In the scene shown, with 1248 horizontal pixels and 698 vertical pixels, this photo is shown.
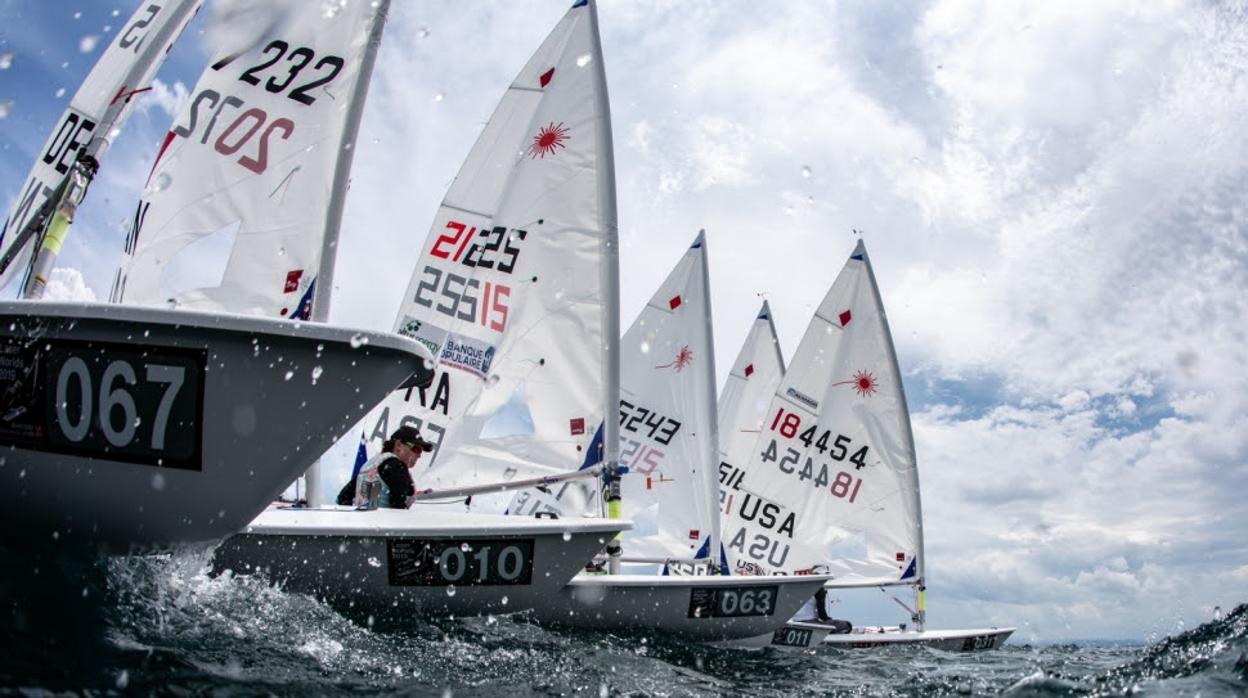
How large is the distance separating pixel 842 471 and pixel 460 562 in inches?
495

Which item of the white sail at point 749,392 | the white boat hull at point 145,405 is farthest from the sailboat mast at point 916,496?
the white boat hull at point 145,405

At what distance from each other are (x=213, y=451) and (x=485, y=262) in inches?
283

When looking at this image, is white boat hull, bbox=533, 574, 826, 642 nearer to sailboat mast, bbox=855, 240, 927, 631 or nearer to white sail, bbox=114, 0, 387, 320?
white sail, bbox=114, 0, 387, 320

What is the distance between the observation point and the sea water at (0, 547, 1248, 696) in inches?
116

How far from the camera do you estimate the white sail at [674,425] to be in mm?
13609

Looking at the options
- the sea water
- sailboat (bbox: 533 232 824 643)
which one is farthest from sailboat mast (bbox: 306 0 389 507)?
sailboat (bbox: 533 232 824 643)

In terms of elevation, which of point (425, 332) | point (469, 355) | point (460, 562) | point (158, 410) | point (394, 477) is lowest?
point (460, 562)

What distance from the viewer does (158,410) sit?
137 inches

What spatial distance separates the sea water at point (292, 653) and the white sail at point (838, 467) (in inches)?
433

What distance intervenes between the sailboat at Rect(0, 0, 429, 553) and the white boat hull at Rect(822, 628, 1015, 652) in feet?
35.6

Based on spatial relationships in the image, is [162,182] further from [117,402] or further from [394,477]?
[117,402]

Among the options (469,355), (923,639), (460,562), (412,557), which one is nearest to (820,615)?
(923,639)

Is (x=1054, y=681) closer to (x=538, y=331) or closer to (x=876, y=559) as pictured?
(x=538, y=331)

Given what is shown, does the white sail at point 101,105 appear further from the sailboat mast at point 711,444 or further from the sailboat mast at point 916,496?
the sailboat mast at point 916,496
